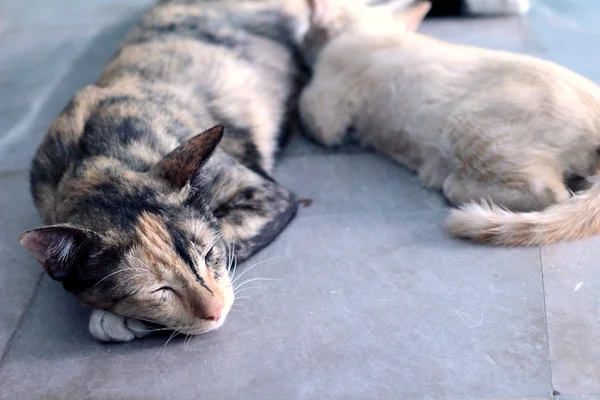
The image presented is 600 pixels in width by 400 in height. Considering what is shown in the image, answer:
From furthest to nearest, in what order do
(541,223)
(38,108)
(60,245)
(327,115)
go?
1. (38,108)
2. (327,115)
3. (541,223)
4. (60,245)

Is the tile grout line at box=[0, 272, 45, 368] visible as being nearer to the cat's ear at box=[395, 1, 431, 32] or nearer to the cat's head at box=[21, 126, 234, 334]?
the cat's head at box=[21, 126, 234, 334]

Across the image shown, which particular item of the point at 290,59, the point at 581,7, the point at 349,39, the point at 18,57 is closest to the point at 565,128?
the point at 349,39

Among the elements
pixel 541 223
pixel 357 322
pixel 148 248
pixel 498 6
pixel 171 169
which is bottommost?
pixel 357 322

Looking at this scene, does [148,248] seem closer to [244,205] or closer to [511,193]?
[244,205]

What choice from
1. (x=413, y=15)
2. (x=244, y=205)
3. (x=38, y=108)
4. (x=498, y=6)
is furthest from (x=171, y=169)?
(x=498, y=6)

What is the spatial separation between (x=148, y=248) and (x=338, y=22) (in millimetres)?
1955

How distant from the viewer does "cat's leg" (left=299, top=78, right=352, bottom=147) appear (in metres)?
3.16

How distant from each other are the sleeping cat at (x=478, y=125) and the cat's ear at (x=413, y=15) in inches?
24.2

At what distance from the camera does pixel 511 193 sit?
251 centimetres

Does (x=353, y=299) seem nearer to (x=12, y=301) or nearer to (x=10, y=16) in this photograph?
(x=12, y=301)

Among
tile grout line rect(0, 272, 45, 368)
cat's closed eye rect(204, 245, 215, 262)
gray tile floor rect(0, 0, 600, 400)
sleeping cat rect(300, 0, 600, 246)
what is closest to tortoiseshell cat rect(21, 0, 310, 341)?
cat's closed eye rect(204, 245, 215, 262)

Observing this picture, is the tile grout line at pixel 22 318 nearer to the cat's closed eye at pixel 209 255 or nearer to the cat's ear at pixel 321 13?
the cat's closed eye at pixel 209 255

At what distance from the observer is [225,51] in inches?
131

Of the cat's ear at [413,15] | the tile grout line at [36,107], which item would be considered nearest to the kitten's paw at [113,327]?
the tile grout line at [36,107]
